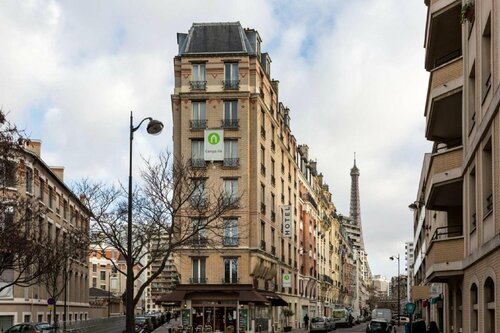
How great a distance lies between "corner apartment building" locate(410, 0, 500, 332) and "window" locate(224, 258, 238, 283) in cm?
3000

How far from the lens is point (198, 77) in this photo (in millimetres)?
54031

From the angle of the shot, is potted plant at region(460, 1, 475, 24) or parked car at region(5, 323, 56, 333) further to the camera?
parked car at region(5, 323, 56, 333)

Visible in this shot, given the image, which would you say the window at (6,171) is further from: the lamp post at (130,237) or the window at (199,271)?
the window at (199,271)

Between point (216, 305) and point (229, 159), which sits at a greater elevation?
point (229, 159)

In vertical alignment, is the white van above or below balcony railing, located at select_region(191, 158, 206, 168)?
below

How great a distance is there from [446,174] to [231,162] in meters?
35.2

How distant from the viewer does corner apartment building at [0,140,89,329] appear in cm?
4807

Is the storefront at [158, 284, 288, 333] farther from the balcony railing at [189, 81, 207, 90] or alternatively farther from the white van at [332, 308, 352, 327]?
the white van at [332, 308, 352, 327]

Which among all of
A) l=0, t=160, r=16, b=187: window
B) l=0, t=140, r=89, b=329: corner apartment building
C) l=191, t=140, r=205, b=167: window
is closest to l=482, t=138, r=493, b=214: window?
l=0, t=160, r=16, b=187: window

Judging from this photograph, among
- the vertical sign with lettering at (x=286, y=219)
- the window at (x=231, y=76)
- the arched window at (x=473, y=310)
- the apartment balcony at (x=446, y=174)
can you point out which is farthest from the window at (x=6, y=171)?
the vertical sign with lettering at (x=286, y=219)

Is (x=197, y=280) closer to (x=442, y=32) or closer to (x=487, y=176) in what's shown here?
(x=442, y=32)

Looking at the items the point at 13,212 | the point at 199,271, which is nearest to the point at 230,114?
the point at 199,271

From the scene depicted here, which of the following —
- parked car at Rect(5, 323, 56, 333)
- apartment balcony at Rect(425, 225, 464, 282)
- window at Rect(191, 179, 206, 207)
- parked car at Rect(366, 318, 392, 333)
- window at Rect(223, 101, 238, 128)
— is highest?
window at Rect(223, 101, 238, 128)

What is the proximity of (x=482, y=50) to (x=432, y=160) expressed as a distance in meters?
5.55
